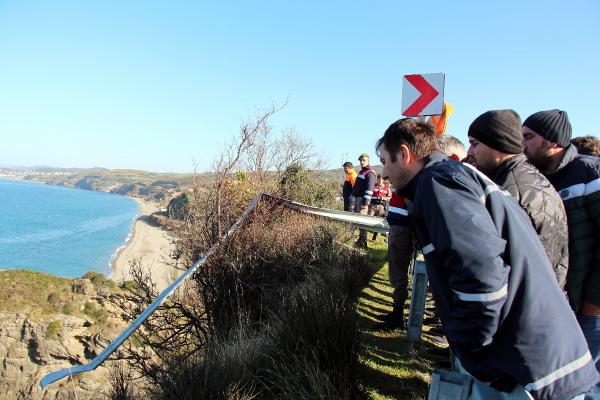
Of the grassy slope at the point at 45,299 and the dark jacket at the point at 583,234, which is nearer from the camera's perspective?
the dark jacket at the point at 583,234

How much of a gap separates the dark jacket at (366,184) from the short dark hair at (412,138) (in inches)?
331

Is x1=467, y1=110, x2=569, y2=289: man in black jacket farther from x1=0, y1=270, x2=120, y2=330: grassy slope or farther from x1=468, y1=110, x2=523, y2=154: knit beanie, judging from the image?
x1=0, y1=270, x2=120, y2=330: grassy slope

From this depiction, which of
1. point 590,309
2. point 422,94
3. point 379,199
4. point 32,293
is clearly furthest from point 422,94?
point 32,293

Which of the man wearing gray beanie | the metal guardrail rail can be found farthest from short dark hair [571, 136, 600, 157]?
the metal guardrail rail

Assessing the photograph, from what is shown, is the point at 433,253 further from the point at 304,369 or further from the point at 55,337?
the point at 55,337

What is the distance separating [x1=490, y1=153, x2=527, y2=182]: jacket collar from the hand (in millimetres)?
1059

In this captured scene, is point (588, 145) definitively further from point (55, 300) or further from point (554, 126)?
point (55, 300)

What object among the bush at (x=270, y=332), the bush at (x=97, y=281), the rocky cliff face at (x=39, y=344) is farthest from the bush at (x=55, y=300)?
the bush at (x=270, y=332)

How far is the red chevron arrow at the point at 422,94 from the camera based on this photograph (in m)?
5.55

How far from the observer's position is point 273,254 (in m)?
7.72

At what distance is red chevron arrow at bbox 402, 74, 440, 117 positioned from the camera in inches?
218

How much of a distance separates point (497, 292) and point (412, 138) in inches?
34.0

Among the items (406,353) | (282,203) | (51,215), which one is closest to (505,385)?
(406,353)

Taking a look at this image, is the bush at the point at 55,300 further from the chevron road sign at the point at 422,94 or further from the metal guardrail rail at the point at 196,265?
the chevron road sign at the point at 422,94
